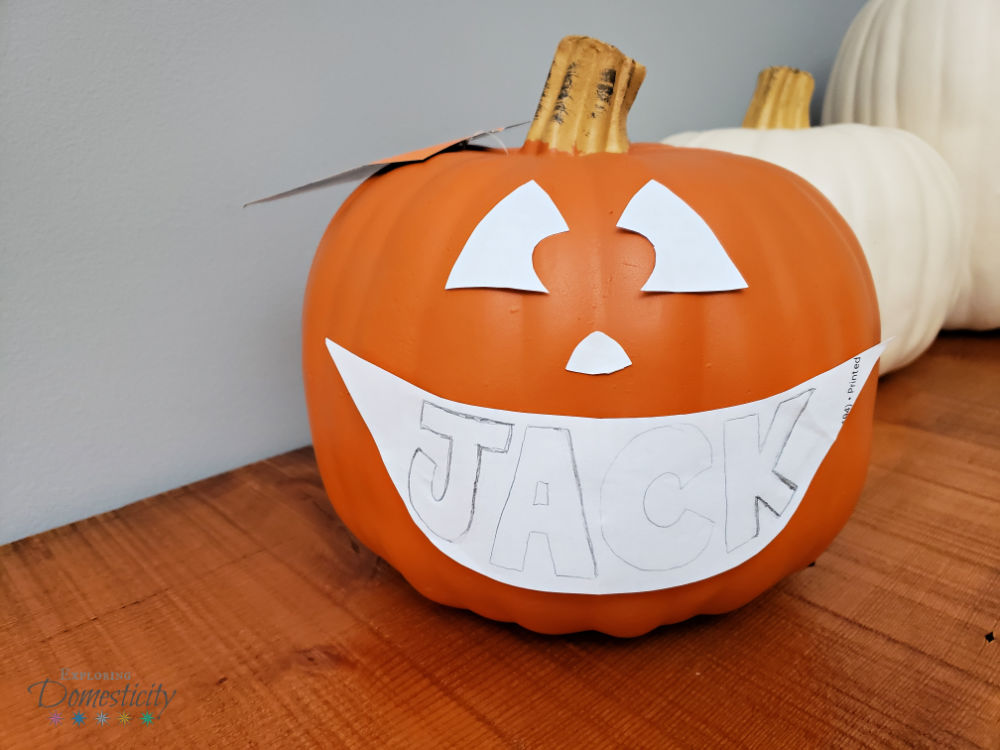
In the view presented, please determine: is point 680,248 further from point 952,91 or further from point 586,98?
point 952,91

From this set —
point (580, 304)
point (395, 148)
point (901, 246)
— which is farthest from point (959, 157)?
point (580, 304)

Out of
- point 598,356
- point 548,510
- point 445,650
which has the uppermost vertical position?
point 598,356

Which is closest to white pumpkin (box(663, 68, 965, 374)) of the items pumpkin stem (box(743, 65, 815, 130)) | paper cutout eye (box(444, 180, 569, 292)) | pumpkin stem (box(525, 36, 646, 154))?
pumpkin stem (box(743, 65, 815, 130))

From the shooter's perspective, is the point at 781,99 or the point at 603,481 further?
the point at 781,99

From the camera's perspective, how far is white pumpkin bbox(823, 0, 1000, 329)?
1.11m

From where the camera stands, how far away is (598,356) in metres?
0.48

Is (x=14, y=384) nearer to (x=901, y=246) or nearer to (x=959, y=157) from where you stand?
(x=901, y=246)

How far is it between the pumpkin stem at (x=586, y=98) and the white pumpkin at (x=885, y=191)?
1.34 feet

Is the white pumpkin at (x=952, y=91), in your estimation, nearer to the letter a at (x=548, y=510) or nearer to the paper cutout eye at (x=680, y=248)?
the paper cutout eye at (x=680, y=248)

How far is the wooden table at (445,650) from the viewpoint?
0.50 meters

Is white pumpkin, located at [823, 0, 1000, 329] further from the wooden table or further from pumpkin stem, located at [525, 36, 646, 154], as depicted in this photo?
pumpkin stem, located at [525, 36, 646, 154]

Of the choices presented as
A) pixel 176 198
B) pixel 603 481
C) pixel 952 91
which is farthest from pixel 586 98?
pixel 952 91

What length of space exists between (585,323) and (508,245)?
0.08 metres

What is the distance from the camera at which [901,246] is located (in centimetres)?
95
